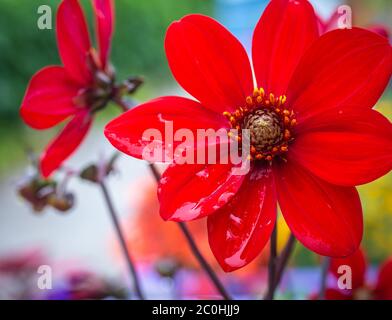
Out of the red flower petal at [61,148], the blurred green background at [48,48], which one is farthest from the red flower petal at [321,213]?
the blurred green background at [48,48]

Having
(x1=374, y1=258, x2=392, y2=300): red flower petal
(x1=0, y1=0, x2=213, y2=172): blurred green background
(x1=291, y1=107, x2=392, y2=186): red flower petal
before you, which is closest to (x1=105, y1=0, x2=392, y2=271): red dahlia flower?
(x1=291, y1=107, x2=392, y2=186): red flower petal

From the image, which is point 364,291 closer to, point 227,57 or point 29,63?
point 227,57

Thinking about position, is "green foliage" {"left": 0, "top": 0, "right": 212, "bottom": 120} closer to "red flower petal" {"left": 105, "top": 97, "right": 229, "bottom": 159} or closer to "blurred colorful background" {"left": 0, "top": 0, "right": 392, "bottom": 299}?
"blurred colorful background" {"left": 0, "top": 0, "right": 392, "bottom": 299}

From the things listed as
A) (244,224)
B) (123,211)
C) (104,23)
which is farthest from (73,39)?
(123,211)

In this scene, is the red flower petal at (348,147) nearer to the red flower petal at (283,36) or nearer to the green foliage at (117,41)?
the red flower petal at (283,36)

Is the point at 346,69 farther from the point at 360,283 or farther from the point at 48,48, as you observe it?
the point at 48,48
